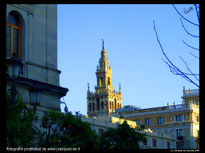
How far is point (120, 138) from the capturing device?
62.6 ft

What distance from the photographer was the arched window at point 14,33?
987 inches

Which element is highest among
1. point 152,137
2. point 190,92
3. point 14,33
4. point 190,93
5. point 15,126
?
point 190,92

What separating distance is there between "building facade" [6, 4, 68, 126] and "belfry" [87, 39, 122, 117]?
131 metres

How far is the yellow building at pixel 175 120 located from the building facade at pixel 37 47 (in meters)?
71.3

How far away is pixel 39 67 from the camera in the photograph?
25.9 meters

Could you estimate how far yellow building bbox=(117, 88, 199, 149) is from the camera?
318 feet

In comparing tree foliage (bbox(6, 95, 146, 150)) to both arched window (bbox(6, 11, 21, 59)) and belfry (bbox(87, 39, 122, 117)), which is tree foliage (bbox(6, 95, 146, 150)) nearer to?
arched window (bbox(6, 11, 21, 59))

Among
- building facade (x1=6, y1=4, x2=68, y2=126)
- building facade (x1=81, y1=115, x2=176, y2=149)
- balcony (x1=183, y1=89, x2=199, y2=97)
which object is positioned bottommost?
building facade (x1=81, y1=115, x2=176, y2=149)

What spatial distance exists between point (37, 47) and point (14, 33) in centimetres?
134

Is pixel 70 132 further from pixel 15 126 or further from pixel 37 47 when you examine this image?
pixel 37 47

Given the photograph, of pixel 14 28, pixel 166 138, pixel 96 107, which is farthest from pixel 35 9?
pixel 96 107

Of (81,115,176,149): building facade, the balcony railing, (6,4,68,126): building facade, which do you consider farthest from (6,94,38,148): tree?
the balcony railing

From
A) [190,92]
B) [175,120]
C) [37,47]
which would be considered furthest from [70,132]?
[190,92]
